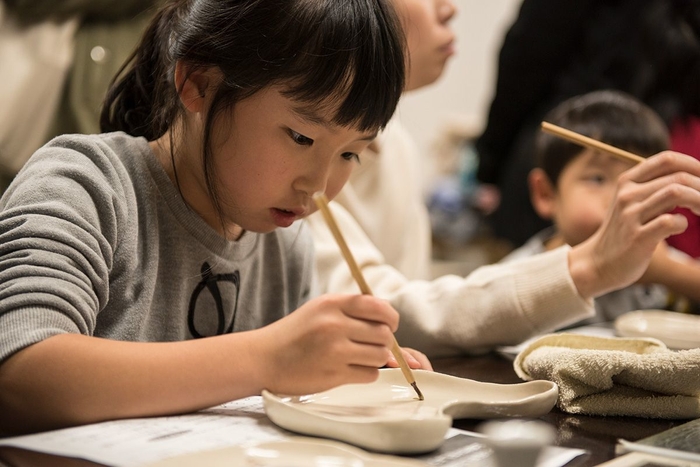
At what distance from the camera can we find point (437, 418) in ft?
1.93

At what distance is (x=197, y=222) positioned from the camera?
3.01 ft

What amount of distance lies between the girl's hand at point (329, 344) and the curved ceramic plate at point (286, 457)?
4.3 inches

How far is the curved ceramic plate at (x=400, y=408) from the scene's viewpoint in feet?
Answer: 1.93

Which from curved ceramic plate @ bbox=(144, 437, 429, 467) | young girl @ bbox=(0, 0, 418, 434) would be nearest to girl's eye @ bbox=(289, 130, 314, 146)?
young girl @ bbox=(0, 0, 418, 434)

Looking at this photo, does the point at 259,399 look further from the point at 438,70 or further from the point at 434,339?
the point at 438,70

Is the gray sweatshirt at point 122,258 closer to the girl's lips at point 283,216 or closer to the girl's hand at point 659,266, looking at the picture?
the girl's lips at point 283,216

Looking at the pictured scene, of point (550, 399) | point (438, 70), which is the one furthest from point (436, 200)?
point (550, 399)

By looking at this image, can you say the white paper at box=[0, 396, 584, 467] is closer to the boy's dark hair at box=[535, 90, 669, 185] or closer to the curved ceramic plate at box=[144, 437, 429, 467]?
the curved ceramic plate at box=[144, 437, 429, 467]

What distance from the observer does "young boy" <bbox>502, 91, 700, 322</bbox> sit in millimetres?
1468

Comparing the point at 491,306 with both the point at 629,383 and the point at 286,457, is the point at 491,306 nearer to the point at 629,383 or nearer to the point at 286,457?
the point at 629,383

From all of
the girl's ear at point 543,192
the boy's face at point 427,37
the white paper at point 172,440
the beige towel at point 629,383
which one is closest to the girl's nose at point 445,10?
the boy's face at point 427,37

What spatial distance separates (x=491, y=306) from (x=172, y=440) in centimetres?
56

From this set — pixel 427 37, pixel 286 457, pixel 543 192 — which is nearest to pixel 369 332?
pixel 286 457

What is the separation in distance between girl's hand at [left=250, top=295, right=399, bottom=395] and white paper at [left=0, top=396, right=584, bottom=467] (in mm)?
45
